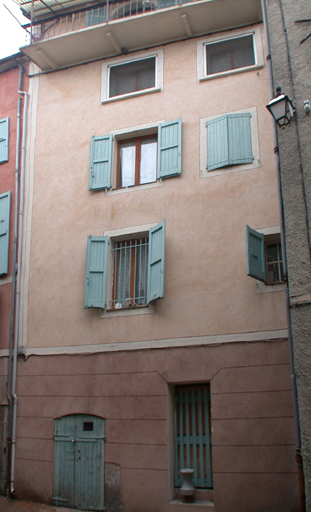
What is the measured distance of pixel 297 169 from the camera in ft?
27.5

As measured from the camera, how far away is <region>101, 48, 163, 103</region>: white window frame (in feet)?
43.0

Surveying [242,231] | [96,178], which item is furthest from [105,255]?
[242,231]

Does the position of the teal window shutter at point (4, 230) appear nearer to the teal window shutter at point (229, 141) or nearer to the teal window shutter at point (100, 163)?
the teal window shutter at point (100, 163)

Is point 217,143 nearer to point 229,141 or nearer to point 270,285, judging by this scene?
point 229,141

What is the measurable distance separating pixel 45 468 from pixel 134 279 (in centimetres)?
417

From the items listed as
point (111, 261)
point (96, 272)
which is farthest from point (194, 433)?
point (111, 261)

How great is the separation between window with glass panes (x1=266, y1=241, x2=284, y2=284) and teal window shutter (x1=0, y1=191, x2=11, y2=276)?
592 centimetres

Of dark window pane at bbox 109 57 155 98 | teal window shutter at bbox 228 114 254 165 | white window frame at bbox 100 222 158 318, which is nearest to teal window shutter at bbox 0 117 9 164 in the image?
dark window pane at bbox 109 57 155 98

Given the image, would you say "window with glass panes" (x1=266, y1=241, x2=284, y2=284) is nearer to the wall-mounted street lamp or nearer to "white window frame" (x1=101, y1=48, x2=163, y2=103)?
the wall-mounted street lamp

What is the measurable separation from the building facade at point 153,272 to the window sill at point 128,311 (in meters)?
0.03

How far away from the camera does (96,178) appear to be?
41.8ft

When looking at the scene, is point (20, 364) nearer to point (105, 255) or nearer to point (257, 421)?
point (105, 255)

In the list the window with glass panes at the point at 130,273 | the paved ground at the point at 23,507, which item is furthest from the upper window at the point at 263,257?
the paved ground at the point at 23,507

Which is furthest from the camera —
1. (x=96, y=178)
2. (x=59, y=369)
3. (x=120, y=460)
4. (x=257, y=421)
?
(x=96, y=178)
